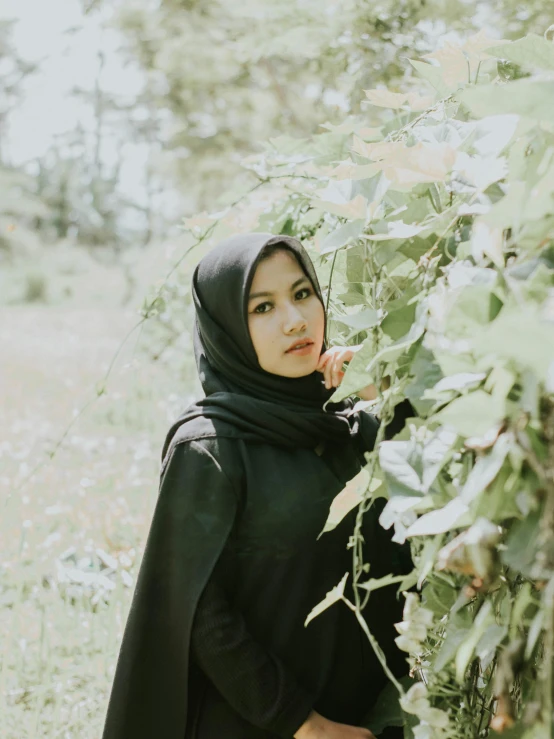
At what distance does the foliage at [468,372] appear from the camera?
93 cm

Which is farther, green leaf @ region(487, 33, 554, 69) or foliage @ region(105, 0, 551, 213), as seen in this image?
foliage @ region(105, 0, 551, 213)

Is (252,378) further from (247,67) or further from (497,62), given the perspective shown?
(247,67)

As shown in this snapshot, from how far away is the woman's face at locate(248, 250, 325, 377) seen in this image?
5.99 feet

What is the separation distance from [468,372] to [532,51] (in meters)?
0.54

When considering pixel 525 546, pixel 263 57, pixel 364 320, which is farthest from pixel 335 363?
pixel 263 57

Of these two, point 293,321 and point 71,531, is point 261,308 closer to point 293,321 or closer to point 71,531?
point 293,321

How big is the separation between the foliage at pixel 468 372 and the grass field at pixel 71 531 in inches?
53.4

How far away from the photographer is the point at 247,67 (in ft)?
22.7

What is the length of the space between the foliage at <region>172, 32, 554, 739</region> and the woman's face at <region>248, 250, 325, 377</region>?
0.16 metres

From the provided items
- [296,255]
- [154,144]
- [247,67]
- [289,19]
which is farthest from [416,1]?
[154,144]

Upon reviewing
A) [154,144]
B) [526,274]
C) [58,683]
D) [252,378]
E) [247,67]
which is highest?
[154,144]

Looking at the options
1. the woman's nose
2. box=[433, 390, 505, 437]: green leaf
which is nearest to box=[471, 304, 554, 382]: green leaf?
box=[433, 390, 505, 437]: green leaf

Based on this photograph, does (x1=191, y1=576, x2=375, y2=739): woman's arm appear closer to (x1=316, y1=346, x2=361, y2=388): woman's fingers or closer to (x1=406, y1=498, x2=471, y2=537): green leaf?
(x1=316, y1=346, x2=361, y2=388): woman's fingers

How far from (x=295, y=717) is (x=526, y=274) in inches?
46.2
